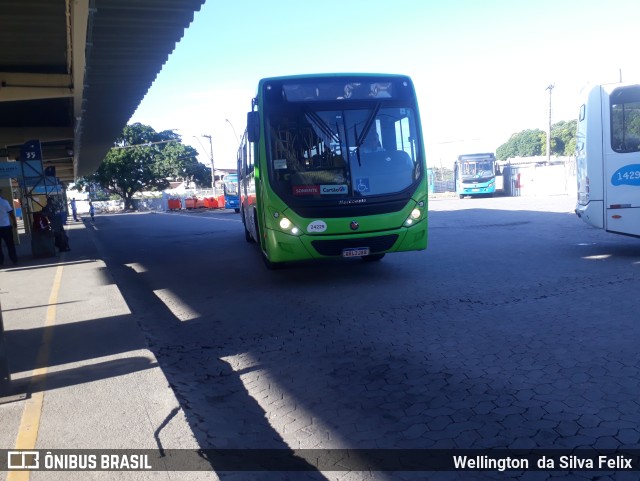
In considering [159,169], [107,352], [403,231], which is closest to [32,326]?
[107,352]

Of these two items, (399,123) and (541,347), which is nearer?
(541,347)

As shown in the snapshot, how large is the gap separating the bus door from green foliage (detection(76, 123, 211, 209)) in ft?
176

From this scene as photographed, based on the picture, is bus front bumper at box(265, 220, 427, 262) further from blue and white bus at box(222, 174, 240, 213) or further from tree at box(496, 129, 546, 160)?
tree at box(496, 129, 546, 160)

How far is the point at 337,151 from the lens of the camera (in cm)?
881

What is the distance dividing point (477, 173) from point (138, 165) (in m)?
38.9

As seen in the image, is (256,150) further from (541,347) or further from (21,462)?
(21,462)

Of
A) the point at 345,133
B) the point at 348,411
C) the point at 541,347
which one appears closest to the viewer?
the point at 348,411

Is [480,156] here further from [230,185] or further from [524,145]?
[524,145]

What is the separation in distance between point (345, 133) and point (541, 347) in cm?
468

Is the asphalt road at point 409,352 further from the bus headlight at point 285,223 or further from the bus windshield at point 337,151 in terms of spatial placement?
the bus windshield at point 337,151

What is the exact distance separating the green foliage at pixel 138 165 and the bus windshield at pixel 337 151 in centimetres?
5258

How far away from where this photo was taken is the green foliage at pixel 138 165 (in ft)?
200

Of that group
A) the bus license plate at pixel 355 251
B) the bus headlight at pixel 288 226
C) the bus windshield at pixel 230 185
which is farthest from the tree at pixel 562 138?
the bus headlight at pixel 288 226

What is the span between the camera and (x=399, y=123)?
9.04 m
